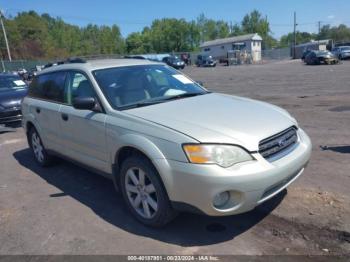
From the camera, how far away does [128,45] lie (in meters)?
116

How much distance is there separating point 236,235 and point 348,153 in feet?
9.89

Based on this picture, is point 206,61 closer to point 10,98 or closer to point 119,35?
point 10,98

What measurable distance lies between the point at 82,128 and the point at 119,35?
132m

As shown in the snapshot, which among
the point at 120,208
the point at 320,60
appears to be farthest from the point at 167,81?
the point at 320,60

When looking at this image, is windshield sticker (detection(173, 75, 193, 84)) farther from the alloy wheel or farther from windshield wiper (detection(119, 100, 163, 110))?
the alloy wheel

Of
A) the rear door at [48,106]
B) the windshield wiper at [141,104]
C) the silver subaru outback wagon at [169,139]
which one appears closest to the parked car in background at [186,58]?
the rear door at [48,106]

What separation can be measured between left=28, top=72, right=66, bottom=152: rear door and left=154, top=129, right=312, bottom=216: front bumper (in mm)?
2474

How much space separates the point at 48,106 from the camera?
558cm

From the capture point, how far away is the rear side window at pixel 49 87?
5.41 m

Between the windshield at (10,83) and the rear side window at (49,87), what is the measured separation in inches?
250

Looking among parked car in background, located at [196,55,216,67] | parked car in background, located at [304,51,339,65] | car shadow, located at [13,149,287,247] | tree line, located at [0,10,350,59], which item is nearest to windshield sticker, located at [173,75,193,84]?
car shadow, located at [13,149,287,247]

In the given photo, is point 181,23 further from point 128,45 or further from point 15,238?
point 15,238

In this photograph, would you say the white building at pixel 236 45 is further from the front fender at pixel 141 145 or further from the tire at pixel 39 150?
the front fender at pixel 141 145

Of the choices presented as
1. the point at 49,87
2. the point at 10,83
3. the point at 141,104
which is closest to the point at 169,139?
the point at 141,104
